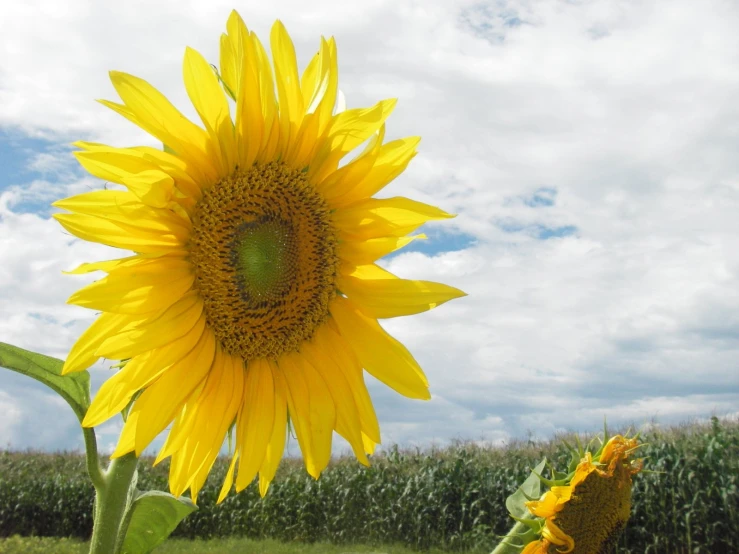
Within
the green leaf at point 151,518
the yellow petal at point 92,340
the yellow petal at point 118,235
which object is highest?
the yellow petal at point 118,235

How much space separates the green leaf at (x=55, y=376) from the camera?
5.25ft

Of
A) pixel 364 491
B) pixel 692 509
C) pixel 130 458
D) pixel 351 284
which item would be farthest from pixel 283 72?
pixel 364 491

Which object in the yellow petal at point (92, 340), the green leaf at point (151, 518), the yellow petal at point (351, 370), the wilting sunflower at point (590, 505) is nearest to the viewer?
the yellow petal at point (92, 340)

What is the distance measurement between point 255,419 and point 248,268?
1.23 feet

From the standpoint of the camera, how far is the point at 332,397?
187 cm

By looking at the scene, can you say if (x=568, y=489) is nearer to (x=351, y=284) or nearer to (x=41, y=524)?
(x=351, y=284)

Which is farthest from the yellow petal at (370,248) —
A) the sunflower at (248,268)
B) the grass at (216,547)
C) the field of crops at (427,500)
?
the grass at (216,547)

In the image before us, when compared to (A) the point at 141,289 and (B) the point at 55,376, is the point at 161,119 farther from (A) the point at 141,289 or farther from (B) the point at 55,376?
(B) the point at 55,376

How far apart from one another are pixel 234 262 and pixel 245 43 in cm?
53

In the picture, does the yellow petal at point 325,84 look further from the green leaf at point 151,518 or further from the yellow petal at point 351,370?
the green leaf at point 151,518

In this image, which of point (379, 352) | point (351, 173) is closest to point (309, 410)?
point (379, 352)

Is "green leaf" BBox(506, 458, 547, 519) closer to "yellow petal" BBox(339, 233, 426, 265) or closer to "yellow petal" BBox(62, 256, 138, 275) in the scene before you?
"yellow petal" BBox(339, 233, 426, 265)

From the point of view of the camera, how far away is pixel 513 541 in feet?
6.97

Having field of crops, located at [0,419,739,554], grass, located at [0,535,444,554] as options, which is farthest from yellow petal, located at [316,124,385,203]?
grass, located at [0,535,444,554]
